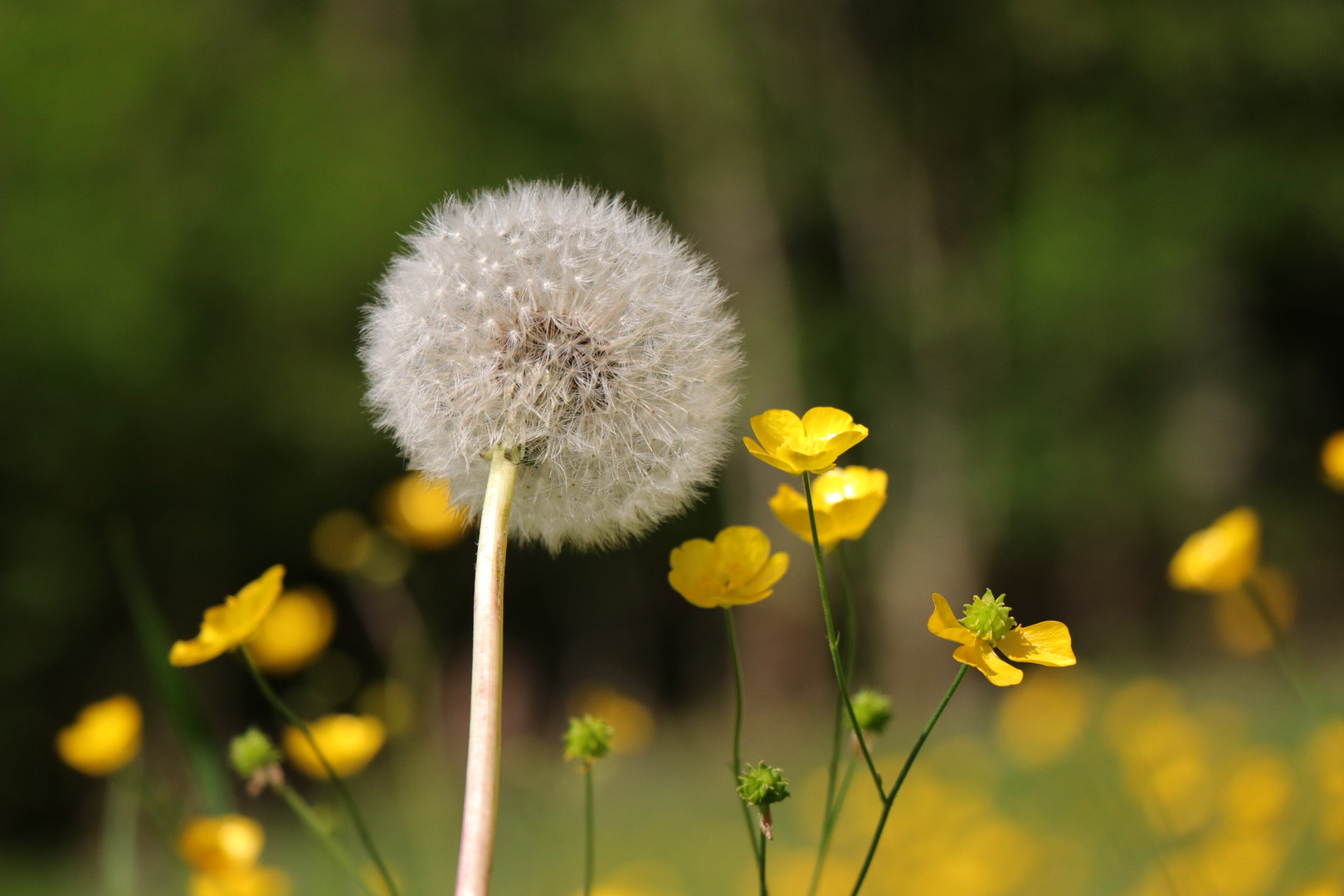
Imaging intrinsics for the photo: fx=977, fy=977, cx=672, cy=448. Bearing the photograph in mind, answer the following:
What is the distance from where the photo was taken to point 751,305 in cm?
964

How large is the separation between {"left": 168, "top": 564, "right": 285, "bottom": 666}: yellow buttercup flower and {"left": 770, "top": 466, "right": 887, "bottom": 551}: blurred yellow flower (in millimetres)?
542

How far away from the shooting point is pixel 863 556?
996 centimetres

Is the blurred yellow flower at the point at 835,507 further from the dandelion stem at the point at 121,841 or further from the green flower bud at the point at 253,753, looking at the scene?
the dandelion stem at the point at 121,841

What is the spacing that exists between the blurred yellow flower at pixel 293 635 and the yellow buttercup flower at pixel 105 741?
319 millimetres

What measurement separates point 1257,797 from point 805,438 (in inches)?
60.3

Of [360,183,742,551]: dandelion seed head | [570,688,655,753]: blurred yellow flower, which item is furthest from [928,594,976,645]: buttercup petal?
[570,688,655,753]: blurred yellow flower

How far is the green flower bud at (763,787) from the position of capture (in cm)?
90

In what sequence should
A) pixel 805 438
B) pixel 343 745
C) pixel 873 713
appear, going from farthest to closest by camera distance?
pixel 343 745 → pixel 873 713 → pixel 805 438

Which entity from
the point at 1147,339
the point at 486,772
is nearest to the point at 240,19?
the point at 1147,339

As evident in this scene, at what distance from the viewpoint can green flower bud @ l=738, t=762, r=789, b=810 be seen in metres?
0.90

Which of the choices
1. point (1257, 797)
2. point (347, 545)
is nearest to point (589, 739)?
point (1257, 797)

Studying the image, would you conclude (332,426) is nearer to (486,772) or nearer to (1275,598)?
(1275,598)

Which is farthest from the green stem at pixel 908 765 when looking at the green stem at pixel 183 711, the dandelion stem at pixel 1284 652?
the green stem at pixel 183 711

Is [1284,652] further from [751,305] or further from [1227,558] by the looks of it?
[751,305]
